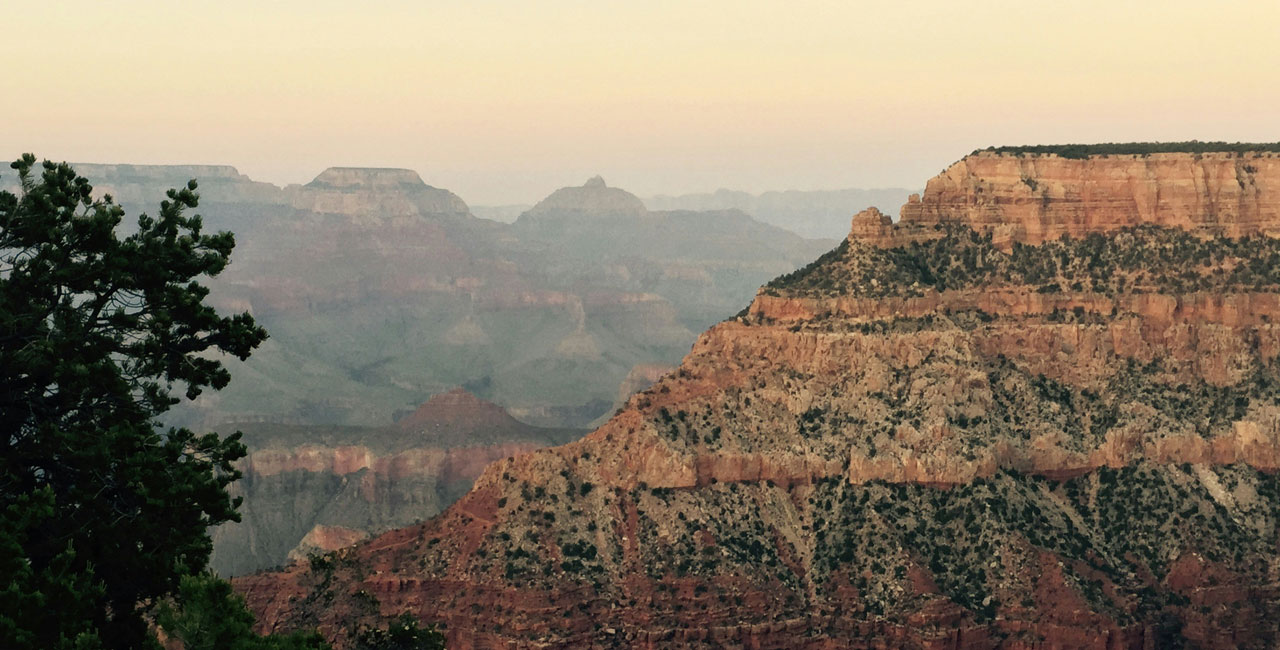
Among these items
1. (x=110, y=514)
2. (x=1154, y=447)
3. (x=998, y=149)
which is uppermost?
(x=998, y=149)

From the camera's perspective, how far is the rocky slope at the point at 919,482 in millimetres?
118250

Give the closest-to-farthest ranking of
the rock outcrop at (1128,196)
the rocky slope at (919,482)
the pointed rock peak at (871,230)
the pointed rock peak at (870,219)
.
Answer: the rocky slope at (919,482), the rock outcrop at (1128,196), the pointed rock peak at (871,230), the pointed rock peak at (870,219)

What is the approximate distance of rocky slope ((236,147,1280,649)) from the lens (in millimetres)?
118250

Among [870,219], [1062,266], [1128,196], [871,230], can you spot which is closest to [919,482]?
[871,230]

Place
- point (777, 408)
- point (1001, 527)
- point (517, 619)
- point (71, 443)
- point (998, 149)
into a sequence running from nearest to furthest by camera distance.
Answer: point (71, 443), point (517, 619), point (1001, 527), point (777, 408), point (998, 149)

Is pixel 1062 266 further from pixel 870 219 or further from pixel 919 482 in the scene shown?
pixel 919 482

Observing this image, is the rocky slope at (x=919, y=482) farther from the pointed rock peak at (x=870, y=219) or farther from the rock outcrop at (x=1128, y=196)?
the rock outcrop at (x=1128, y=196)

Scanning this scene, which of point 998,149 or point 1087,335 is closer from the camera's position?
point 1087,335

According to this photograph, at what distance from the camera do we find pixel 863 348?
133m

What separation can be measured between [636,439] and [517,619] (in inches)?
677

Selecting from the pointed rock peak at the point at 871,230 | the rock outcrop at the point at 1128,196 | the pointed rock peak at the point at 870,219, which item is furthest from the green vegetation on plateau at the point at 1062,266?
the pointed rock peak at the point at 870,219

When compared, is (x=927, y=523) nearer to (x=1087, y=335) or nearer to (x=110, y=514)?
(x=1087, y=335)

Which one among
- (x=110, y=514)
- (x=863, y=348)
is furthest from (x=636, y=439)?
(x=110, y=514)

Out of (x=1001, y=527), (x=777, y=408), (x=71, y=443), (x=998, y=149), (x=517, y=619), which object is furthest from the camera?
(x=998, y=149)
